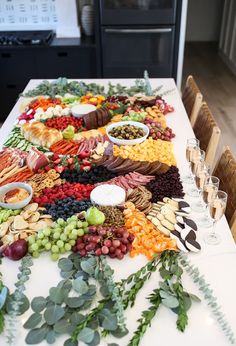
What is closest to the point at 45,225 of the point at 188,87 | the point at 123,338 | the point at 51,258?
the point at 51,258

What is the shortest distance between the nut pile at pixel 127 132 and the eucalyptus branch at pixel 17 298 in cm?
82

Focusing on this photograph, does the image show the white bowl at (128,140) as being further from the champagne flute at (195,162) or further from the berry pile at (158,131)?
the champagne flute at (195,162)

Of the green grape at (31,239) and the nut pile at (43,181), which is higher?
the green grape at (31,239)

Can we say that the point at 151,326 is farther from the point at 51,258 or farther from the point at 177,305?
the point at 51,258

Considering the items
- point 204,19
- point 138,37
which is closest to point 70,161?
point 138,37

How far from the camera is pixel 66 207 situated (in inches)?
51.4

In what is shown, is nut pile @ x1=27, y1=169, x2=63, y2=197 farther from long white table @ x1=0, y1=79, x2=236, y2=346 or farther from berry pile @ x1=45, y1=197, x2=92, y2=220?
long white table @ x1=0, y1=79, x2=236, y2=346

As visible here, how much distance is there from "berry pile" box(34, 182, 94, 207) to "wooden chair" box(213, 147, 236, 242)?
1.85 ft

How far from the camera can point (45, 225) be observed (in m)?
1.24

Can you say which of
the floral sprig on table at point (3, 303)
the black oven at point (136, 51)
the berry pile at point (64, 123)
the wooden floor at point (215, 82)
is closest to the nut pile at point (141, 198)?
the floral sprig on table at point (3, 303)

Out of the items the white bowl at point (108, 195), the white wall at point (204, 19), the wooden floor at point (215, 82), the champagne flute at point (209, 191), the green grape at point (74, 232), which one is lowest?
the wooden floor at point (215, 82)

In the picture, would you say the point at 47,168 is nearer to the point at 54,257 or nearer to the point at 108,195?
the point at 108,195

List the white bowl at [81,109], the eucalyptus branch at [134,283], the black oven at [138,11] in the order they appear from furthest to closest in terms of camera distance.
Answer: the black oven at [138,11] → the white bowl at [81,109] → the eucalyptus branch at [134,283]

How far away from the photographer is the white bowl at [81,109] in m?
2.03
